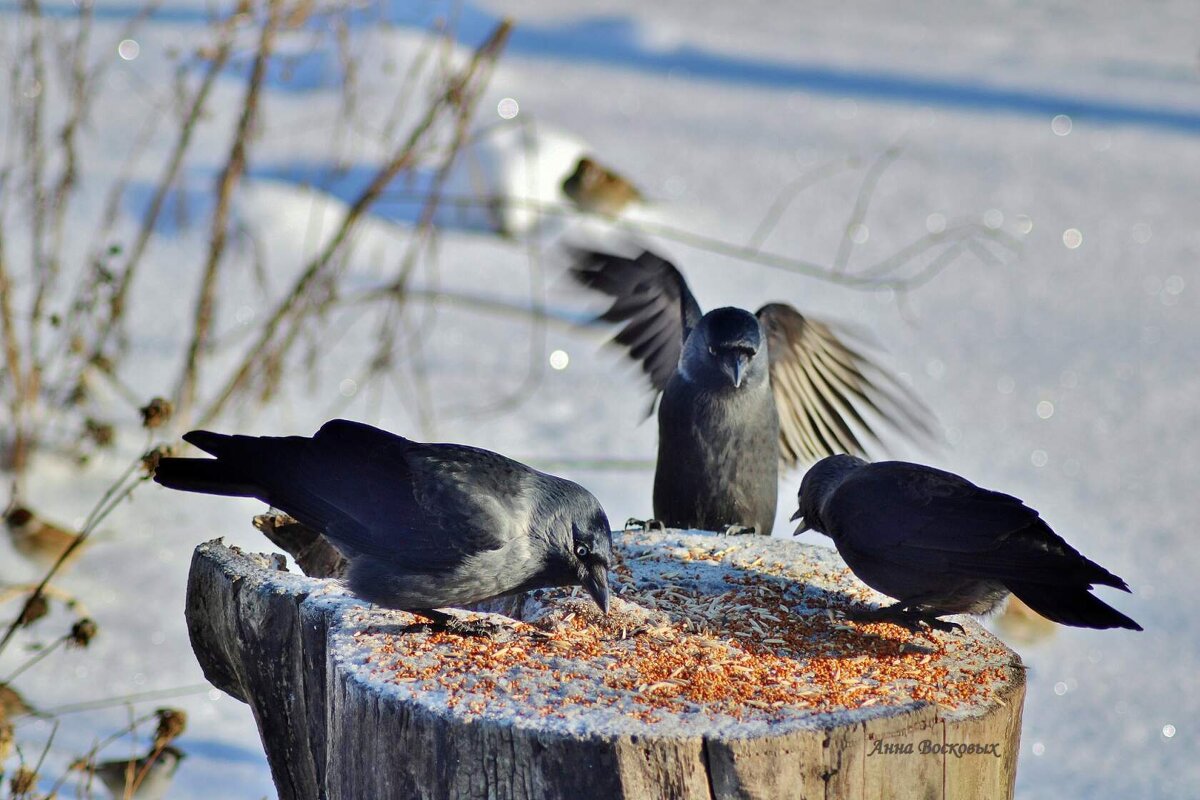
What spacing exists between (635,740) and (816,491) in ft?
2.92

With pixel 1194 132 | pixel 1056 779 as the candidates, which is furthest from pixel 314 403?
pixel 1194 132

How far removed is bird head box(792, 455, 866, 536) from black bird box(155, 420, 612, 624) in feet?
1.73

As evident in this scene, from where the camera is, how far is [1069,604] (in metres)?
2.28

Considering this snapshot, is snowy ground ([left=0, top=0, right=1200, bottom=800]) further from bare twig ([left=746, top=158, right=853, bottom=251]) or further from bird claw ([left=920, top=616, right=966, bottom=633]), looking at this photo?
bird claw ([left=920, top=616, right=966, bottom=633])

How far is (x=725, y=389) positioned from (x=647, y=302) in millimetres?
677

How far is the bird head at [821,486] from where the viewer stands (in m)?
2.72

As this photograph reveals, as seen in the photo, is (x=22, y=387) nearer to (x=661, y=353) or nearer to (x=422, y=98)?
(x=661, y=353)

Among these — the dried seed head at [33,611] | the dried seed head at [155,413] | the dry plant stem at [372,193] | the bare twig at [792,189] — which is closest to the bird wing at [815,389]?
the dry plant stem at [372,193]

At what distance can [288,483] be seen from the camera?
96.1 inches

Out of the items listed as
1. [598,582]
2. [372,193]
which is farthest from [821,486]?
[372,193]

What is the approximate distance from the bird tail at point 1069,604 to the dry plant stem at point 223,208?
3.01 m

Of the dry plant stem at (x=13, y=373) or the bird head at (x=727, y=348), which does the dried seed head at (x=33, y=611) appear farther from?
the bird head at (x=727, y=348)

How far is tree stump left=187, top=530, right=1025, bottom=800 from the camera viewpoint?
2.07 metres

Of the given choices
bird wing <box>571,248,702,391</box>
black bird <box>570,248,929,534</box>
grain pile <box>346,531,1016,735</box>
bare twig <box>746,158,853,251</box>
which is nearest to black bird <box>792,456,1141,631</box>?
grain pile <box>346,531,1016,735</box>
